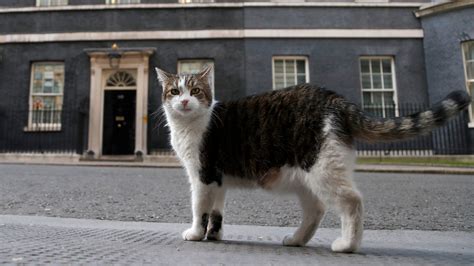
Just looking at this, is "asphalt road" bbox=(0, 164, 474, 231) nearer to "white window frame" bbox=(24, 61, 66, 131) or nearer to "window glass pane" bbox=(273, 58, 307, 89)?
"white window frame" bbox=(24, 61, 66, 131)

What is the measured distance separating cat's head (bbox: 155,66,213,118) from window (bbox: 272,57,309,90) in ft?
41.5

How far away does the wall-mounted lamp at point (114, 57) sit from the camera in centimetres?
1506

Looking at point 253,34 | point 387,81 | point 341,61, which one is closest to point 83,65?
point 253,34

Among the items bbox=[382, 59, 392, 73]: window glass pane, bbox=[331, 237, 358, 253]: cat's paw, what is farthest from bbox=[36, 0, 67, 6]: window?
bbox=[331, 237, 358, 253]: cat's paw

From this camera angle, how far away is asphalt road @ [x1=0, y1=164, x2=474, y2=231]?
13.2ft

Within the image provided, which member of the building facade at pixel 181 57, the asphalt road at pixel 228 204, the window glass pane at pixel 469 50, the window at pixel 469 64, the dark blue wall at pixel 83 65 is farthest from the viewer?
the dark blue wall at pixel 83 65

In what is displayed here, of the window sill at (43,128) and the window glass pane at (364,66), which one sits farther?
the window glass pane at (364,66)

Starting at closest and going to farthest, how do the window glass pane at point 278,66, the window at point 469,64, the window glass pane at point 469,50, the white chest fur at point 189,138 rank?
the white chest fur at point 189,138 → the window at point 469,64 → the window glass pane at point 469,50 → the window glass pane at point 278,66

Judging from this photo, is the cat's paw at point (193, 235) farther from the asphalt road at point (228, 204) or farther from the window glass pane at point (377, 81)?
the window glass pane at point (377, 81)

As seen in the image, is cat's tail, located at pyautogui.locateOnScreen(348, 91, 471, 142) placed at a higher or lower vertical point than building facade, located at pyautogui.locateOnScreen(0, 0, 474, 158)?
lower

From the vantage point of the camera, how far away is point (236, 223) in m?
3.88

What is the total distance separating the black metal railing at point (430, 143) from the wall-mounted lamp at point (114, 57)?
996 centimetres

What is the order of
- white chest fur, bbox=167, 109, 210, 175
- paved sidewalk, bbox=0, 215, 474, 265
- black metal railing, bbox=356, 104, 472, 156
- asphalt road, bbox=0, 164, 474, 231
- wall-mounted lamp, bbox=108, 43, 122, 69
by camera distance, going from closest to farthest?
1. paved sidewalk, bbox=0, 215, 474, 265
2. white chest fur, bbox=167, 109, 210, 175
3. asphalt road, bbox=0, 164, 474, 231
4. black metal railing, bbox=356, 104, 472, 156
5. wall-mounted lamp, bbox=108, 43, 122, 69

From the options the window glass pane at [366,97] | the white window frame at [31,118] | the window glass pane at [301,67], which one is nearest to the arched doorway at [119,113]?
the white window frame at [31,118]
